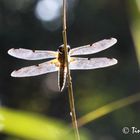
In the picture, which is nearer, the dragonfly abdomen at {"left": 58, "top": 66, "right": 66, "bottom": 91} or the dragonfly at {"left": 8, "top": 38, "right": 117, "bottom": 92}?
the dragonfly abdomen at {"left": 58, "top": 66, "right": 66, "bottom": 91}

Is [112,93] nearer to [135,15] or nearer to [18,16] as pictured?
[18,16]

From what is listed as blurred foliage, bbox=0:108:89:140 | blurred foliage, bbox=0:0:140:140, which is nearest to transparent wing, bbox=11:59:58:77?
blurred foliage, bbox=0:108:89:140

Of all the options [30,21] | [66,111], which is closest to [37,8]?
[30,21]

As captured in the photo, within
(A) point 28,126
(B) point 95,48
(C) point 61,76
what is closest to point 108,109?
(A) point 28,126

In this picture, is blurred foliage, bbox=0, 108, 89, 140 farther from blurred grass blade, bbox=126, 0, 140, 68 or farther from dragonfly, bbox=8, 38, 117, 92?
dragonfly, bbox=8, 38, 117, 92

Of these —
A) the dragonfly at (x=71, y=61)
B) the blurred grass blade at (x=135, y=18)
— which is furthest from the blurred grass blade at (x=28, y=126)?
the dragonfly at (x=71, y=61)

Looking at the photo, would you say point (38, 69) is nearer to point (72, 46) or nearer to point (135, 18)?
point (135, 18)

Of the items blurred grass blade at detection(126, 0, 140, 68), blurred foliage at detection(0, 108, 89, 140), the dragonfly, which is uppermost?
blurred grass blade at detection(126, 0, 140, 68)
